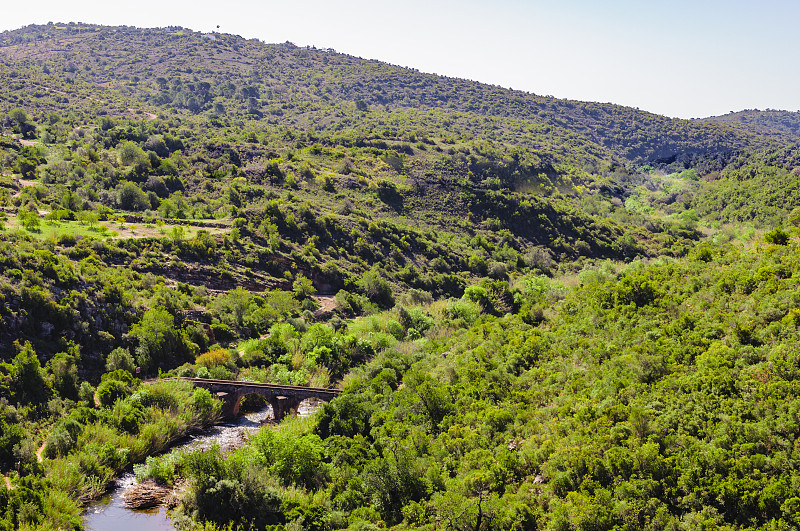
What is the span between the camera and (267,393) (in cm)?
4191

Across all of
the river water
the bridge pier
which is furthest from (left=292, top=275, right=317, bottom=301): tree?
the river water

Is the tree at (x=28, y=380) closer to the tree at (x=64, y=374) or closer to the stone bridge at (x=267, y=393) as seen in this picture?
the tree at (x=64, y=374)

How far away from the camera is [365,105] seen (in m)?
174

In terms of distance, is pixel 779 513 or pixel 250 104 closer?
pixel 779 513

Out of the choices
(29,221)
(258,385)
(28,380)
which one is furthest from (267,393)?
(29,221)

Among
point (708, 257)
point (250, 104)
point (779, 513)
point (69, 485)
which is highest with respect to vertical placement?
point (250, 104)

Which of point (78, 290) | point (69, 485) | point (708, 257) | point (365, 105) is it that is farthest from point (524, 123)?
point (69, 485)

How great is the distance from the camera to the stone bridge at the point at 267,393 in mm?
41531

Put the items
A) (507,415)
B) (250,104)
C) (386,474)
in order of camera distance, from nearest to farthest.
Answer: (386,474), (507,415), (250,104)

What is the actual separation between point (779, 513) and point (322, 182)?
8544 cm

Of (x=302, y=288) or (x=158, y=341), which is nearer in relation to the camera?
(x=158, y=341)

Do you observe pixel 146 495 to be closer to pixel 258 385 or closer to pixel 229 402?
pixel 229 402

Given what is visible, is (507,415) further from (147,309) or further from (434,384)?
(147,309)

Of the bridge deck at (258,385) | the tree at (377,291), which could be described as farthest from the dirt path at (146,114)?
the bridge deck at (258,385)
